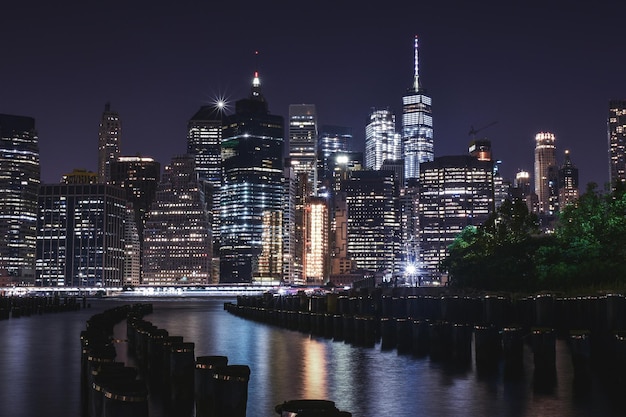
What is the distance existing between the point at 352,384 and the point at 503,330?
9.83 meters

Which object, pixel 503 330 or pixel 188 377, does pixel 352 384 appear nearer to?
pixel 503 330

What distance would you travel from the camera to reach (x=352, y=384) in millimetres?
40312

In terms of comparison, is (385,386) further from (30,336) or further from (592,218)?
(592,218)

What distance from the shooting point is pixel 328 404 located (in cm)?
1808

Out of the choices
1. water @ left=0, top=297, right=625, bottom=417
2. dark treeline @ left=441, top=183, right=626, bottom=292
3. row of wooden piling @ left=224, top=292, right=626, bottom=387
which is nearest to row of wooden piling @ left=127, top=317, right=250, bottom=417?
water @ left=0, top=297, right=625, bottom=417

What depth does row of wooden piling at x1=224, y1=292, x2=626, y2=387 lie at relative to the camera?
133 ft

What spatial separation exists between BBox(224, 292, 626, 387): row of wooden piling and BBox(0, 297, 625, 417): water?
1178mm

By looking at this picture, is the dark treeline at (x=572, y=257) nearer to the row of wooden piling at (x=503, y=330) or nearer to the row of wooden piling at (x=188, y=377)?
the row of wooden piling at (x=503, y=330)

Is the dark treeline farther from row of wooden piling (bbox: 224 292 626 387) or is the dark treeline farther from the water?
the water

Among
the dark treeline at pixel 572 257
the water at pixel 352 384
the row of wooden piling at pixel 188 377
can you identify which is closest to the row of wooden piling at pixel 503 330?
the water at pixel 352 384

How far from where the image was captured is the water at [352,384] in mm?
32406

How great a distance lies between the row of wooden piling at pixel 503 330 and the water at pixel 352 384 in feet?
3.86

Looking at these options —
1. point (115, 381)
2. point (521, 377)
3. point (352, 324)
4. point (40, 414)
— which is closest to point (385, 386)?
point (521, 377)

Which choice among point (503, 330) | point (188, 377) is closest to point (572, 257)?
point (503, 330)
